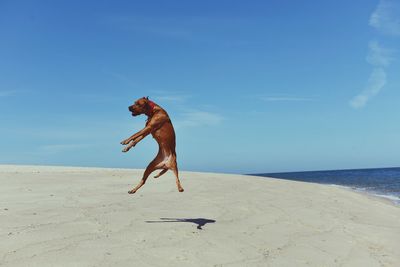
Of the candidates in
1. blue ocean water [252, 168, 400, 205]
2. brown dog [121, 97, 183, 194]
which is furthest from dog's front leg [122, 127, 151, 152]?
blue ocean water [252, 168, 400, 205]

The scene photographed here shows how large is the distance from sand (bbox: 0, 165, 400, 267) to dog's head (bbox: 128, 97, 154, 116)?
2015 millimetres

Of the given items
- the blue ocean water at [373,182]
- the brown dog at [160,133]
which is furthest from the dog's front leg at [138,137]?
the blue ocean water at [373,182]

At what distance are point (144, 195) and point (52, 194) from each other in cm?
242

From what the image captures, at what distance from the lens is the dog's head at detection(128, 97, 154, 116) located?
24.6 feet

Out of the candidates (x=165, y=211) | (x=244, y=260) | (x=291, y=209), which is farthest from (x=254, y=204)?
(x=244, y=260)

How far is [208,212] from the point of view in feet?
31.6

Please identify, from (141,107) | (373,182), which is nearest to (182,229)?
(141,107)

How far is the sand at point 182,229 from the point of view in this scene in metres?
5.95

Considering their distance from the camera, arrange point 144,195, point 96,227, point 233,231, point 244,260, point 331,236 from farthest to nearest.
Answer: point 144,195 → point 331,236 → point 233,231 → point 96,227 → point 244,260

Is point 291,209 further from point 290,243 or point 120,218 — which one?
point 120,218

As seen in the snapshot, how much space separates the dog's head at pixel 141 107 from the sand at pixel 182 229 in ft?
6.61

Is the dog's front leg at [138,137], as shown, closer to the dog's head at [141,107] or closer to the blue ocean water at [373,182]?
the dog's head at [141,107]

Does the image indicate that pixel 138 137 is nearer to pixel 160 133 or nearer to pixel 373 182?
pixel 160 133

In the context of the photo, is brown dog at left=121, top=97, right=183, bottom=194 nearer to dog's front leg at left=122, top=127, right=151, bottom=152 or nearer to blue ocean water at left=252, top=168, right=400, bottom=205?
dog's front leg at left=122, top=127, right=151, bottom=152
